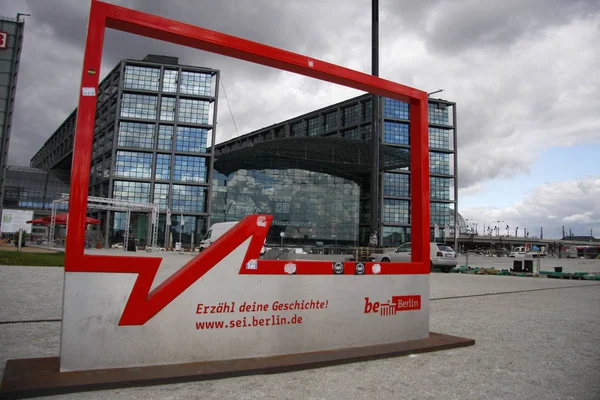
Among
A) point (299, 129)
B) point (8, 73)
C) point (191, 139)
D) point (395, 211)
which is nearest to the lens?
point (8, 73)

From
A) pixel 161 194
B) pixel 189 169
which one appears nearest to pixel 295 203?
pixel 189 169

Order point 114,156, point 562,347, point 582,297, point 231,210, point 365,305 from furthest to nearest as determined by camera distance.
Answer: point 231,210 < point 114,156 < point 582,297 < point 562,347 < point 365,305

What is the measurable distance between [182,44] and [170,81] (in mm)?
59584

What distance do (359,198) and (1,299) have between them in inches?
2445

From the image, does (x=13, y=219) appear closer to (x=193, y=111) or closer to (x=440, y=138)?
(x=193, y=111)

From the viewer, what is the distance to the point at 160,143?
5912 centimetres

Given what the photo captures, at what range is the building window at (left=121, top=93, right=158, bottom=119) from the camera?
5847 cm

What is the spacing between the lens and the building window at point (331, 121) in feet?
241

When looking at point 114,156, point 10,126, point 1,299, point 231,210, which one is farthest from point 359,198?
point 1,299

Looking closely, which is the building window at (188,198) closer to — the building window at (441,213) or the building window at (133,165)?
the building window at (133,165)

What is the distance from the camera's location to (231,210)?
62.2 metres

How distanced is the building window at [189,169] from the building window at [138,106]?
7.14 m

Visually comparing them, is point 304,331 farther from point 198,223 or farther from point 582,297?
point 198,223

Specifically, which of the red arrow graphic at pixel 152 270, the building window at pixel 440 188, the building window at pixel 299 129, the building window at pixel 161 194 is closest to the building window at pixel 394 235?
the building window at pixel 440 188
